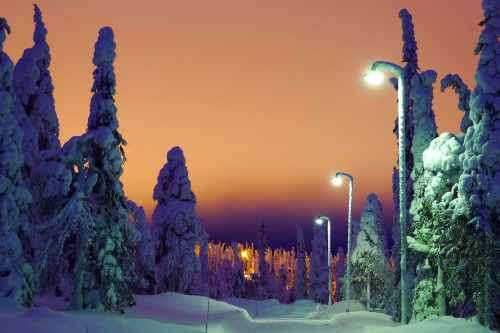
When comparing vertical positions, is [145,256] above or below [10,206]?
below

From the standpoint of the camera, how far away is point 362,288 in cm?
4634

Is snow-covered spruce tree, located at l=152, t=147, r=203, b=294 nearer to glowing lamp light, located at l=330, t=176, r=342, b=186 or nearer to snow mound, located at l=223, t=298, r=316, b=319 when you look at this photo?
snow mound, located at l=223, t=298, r=316, b=319

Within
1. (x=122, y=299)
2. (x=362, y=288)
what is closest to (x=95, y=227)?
(x=122, y=299)

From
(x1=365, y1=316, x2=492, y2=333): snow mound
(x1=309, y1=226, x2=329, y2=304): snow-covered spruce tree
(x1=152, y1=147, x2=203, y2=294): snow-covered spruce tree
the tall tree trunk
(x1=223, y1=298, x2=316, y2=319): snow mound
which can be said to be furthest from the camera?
(x1=309, y1=226, x2=329, y2=304): snow-covered spruce tree

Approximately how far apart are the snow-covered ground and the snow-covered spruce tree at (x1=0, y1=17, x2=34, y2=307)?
106 centimetres

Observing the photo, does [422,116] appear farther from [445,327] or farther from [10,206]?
[10,206]

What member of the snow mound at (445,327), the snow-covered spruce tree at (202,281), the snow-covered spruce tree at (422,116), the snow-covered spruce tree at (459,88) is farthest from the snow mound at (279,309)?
the snow mound at (445,327)

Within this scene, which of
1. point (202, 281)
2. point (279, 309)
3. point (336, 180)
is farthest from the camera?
point (202, 281)

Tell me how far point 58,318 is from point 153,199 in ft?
97.2

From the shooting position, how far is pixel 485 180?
614 inches

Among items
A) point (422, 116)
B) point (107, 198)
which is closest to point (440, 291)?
point (422, 116)

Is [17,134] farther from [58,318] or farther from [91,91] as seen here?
[58,318]

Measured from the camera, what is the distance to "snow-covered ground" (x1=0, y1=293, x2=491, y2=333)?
1441 cm

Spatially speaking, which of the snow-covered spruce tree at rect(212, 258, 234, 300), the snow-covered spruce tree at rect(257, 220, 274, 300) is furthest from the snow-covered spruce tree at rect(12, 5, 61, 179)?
the snow-covered spruce tree at rect(257, 220, 274, 300)
